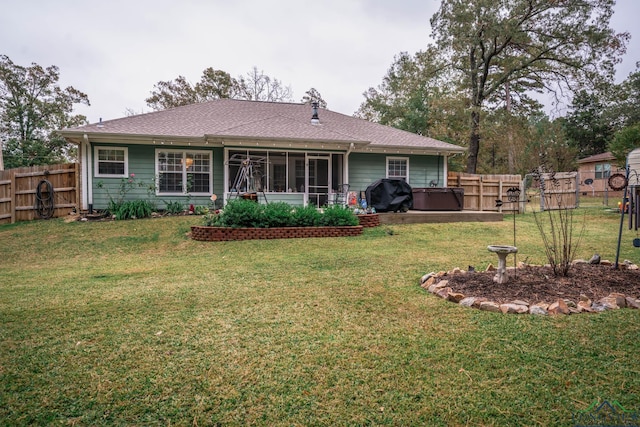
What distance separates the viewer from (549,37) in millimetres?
16531

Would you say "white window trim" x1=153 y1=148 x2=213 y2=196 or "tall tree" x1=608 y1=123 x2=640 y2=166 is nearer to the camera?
"white window trim" x1=153 y1=148 x2=213 y2=196

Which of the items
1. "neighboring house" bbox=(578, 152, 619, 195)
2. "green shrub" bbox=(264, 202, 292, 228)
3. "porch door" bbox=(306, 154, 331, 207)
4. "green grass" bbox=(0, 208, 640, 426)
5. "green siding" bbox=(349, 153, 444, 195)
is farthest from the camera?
"neighboring house" bbox=(578, 152, 619, 195)

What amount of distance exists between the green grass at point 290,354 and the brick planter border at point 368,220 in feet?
16.1

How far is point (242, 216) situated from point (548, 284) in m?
6.31

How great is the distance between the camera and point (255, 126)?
1274cm

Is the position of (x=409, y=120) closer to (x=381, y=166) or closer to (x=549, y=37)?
(x=549, y=37)

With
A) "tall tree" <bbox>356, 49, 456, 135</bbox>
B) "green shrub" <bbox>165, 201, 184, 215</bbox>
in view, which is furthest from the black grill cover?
"tall tree" <bbox>356, 49, 456, 135</bbox>

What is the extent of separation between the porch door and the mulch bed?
9459 millimetres

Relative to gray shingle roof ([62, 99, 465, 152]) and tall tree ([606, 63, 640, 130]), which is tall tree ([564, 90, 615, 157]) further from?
gray shingle roof ([62, 99, 465, 152])

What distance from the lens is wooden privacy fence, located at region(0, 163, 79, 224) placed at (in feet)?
36.5

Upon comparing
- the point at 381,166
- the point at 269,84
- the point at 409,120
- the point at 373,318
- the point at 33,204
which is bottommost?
the point at 373,318

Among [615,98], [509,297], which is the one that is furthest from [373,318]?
[615,98]

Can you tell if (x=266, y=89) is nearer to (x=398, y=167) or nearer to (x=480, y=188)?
(x=398, y=167)

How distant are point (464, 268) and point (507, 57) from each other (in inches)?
696
